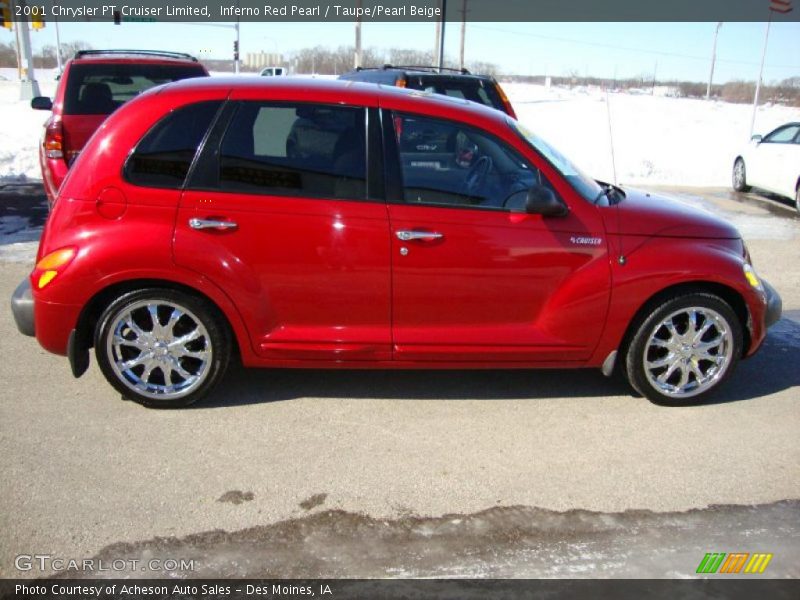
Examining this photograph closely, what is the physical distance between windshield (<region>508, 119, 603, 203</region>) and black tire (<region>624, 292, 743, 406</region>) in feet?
2.61

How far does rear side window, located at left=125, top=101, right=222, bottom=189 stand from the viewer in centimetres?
412

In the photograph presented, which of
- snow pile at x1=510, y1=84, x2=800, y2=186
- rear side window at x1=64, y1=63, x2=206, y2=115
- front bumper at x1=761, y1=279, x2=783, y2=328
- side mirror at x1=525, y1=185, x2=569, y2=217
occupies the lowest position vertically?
snow pile at x1=510, y1=84, x2=800, y2=186

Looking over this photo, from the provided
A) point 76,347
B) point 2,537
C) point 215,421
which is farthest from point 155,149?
point 2,537

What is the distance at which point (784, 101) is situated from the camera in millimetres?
66688

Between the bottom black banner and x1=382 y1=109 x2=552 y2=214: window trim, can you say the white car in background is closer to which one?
x1=382 y1=109 x2=552 y2=214: window trim

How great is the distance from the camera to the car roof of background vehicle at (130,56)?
26.9 ft

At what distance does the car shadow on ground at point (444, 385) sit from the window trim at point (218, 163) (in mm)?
1256

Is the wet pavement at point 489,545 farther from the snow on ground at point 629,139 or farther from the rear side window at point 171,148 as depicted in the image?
the snow on ground at point 629,139

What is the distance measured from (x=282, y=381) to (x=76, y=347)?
49.4 inches

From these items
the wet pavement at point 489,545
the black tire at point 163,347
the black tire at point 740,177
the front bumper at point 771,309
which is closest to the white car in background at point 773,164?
the black tire at point 740,177

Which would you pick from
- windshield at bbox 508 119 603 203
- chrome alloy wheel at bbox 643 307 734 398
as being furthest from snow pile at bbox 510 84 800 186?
chrome alloy wheel at bbox 643 307 734 398

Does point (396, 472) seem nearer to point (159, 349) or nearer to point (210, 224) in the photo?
point (159, 349)

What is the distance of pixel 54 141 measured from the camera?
758cm

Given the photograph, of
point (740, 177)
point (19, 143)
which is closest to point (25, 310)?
point (19, 143)
